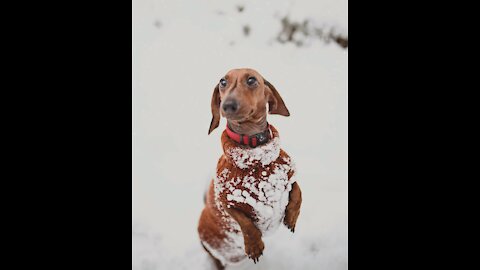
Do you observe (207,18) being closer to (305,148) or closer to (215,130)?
(215,130)

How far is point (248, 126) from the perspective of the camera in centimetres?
204

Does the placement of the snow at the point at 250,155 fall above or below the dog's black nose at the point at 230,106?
below

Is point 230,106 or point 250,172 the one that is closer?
point 230,106

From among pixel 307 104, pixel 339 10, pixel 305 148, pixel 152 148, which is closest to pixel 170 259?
pixel 152 148

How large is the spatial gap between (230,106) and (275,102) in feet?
1.07

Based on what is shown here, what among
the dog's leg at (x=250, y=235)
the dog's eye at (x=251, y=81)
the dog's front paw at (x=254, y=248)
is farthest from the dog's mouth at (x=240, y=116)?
the dog's front paw at (x=254, y=248)

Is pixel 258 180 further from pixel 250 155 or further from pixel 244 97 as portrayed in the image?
pixel 244 97

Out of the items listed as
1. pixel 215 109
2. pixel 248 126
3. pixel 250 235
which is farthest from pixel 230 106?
pixel 250 235

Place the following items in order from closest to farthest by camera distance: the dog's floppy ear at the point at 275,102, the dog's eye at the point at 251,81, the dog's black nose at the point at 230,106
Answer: the dog's black nose at the point at 230,106 < the dog's eye at the point at 251,81 < the dog's floppy ear at the point at 275,102

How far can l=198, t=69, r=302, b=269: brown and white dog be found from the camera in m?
2.03

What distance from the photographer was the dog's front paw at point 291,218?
2182 millimetres

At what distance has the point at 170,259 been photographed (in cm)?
230

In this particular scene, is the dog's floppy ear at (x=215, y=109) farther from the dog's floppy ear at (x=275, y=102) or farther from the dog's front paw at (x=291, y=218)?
the dog's front paw at (x=291, y=218)

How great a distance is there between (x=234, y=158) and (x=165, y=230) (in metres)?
0.52
